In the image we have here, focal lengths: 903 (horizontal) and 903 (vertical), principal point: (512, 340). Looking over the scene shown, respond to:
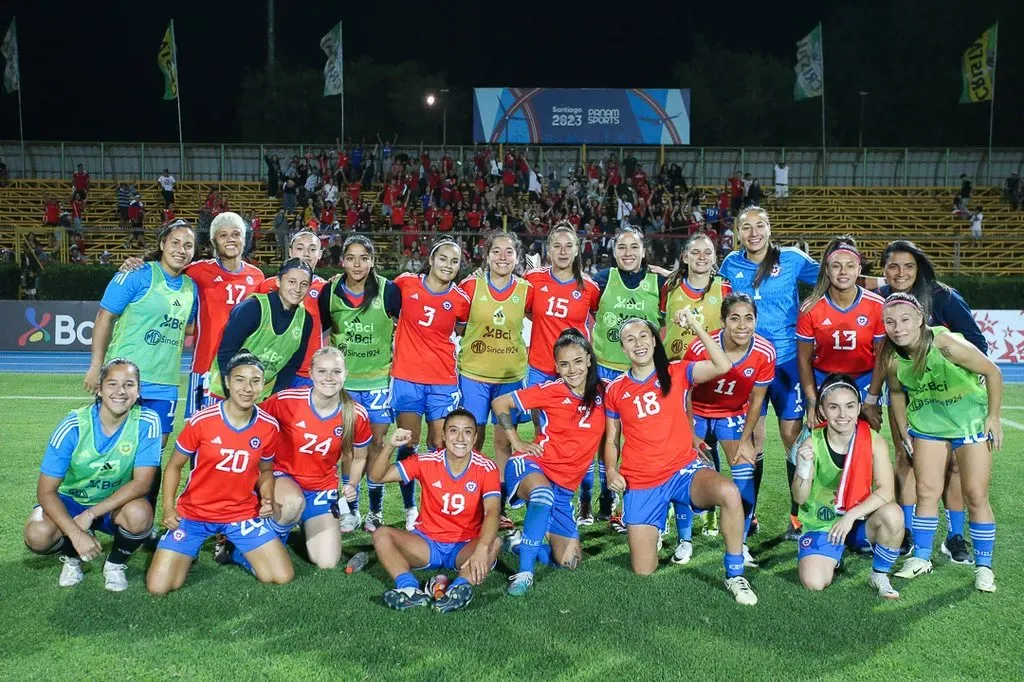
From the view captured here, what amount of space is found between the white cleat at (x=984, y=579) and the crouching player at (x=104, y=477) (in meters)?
4.50

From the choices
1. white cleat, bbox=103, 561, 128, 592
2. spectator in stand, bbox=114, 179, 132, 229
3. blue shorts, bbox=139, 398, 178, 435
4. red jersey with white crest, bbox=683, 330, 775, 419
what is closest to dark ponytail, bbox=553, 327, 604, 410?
red jersey with white crest, bbox=683, 330, 775, 419

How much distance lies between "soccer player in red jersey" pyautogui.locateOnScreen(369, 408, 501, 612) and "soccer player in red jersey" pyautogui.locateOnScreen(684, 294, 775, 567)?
4.04ft

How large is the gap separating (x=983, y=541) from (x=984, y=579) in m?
0.22

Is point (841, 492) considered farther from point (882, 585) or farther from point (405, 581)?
point (405, 581)

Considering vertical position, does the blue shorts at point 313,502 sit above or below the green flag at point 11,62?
below

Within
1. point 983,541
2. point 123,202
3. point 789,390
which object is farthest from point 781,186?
point 983,541

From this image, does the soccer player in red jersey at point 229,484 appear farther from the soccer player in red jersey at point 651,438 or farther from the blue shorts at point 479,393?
the soccer player in red jersey at point 651,438

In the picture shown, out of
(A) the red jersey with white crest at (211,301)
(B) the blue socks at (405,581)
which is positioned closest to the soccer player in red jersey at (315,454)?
(B) the blue socks at (405,581)

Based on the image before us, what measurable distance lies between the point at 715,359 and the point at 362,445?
7.05ft

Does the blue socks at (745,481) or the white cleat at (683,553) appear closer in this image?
the white cleat at (683,553)

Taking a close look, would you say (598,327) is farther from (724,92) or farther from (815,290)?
(724,92)

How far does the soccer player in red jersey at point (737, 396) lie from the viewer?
5.34 metres


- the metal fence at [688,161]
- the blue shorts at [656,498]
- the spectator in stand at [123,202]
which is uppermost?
the metal fence at [688,161]

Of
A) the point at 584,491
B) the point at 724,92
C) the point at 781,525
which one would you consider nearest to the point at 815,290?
the point at 781,525
